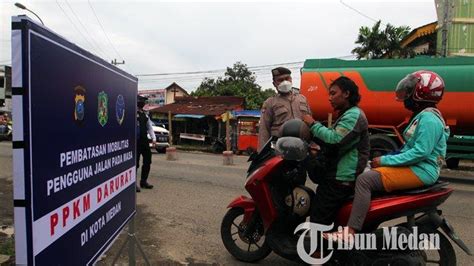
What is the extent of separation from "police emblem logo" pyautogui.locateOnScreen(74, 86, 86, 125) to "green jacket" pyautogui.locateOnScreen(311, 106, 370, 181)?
74.6 inches

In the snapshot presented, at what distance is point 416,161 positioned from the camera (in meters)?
3.29

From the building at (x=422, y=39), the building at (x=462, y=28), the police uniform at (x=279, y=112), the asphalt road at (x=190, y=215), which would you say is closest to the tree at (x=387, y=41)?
the building at (x=422, y=39)

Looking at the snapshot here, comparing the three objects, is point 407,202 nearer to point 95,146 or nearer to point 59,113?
point 95,146

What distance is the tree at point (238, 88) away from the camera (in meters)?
38.3

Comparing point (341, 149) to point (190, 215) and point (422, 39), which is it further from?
point (422, 39)

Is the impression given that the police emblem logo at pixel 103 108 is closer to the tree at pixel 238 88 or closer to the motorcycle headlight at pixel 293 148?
the motorcycle headlight at pixel 293 148

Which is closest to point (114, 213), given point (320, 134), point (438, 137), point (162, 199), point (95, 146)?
point (95, 146)

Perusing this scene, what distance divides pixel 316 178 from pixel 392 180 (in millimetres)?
649

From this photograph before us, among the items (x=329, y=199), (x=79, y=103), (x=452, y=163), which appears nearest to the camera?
(x=79, y=103)

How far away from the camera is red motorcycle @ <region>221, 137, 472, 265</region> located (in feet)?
11.0

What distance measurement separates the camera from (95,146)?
2.61 m

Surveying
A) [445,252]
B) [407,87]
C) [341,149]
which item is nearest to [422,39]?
[407,87]

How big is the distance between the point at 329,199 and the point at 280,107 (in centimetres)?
150

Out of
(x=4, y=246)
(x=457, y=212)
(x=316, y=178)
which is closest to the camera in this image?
(x=316, y=178)
